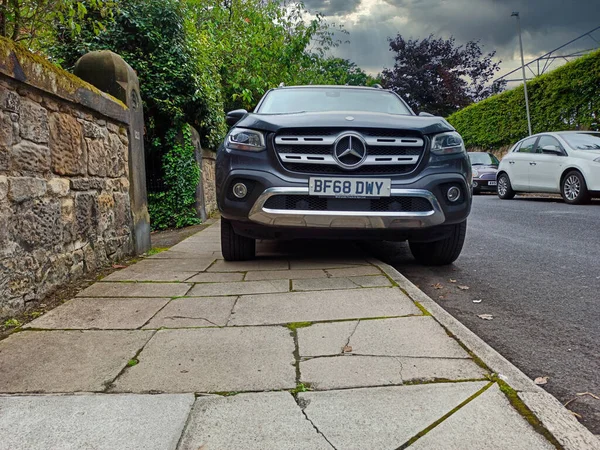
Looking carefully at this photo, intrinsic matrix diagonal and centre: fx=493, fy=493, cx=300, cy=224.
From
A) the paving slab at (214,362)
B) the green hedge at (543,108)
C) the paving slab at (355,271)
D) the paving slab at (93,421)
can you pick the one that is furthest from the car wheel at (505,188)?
the paving slab at (93,421)

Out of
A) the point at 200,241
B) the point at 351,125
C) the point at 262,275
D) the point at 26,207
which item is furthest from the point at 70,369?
the point at 200,241

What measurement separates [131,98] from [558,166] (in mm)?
8803

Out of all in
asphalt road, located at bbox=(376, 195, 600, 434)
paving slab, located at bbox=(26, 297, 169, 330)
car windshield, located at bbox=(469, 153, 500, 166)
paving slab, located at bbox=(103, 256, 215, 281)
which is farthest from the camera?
car windshield, located at bbox=(469, 153, 500, 166)

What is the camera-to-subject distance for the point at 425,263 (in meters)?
4.30

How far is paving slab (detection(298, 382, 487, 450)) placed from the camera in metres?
1.44

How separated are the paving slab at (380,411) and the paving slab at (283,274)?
6.02 ft

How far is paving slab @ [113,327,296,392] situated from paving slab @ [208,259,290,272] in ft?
4.88

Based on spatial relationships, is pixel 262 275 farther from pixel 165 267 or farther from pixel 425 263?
pixel 425 263

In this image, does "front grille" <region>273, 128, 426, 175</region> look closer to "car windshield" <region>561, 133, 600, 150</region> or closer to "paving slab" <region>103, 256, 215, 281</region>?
"paving slab" <region>103, 256, 215, 281</region>

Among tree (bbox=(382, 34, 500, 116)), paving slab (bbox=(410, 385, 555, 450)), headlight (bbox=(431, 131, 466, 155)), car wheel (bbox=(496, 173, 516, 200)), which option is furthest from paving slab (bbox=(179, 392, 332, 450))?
tree (bbox=(382, 34, 500, 116))

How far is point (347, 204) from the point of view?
141 inches

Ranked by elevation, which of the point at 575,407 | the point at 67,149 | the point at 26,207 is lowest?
the point at 575,407

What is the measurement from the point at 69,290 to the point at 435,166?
2693 mm

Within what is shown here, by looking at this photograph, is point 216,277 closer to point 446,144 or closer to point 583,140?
point 446,144
